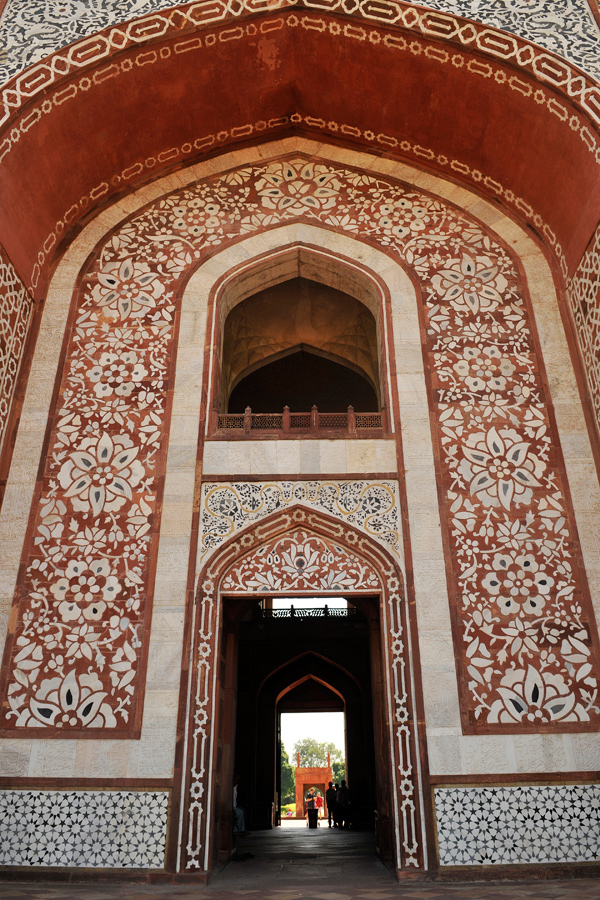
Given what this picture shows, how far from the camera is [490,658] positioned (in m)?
4.38

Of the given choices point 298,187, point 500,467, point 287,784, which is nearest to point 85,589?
point 500,467

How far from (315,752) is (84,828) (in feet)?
107

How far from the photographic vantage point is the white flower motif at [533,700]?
423 centimetres

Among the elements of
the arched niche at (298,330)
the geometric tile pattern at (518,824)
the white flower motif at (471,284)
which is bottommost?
the geometric tile pattern at (518,824)

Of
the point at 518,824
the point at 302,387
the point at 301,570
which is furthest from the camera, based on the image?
the point at 302,387

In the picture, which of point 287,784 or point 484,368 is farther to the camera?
point 287,784

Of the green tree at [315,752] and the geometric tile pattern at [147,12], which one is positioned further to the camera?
the green tree at [315,752]

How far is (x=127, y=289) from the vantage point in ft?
19.2

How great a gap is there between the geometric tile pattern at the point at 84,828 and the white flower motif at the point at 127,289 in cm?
345

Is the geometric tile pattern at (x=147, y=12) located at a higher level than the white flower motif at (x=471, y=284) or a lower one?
higher

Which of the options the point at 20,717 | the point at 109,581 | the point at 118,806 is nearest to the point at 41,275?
the point at 109,581

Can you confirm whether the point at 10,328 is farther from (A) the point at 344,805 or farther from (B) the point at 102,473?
(A) the point at 344,805

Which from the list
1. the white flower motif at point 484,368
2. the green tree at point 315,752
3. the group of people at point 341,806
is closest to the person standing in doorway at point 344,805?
the group of people at point 341,806

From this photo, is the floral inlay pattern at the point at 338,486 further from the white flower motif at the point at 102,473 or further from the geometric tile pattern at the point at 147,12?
the geometric tile pattern at the point at 147,12
